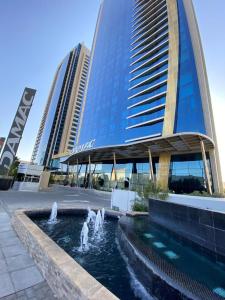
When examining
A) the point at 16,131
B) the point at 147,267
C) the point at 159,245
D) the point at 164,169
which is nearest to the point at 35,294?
the point at 147,267

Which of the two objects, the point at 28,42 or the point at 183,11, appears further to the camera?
A: the point at 183,11

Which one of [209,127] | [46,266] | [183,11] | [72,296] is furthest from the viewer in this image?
[183,11]

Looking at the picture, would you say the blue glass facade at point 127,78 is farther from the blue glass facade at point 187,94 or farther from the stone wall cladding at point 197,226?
the stone wall cladding at point 197,226

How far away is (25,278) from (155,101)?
27.9 meters

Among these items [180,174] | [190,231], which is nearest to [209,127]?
[180,174]

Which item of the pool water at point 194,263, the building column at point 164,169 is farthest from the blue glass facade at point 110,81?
the pool water at point 194,263

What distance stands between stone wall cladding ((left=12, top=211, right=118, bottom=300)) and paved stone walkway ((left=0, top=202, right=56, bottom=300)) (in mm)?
139

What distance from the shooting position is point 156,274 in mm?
3875

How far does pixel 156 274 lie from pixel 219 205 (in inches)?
251

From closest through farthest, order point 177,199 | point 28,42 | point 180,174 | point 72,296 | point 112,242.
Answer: point 72,296
point 112,242
point 177,199
point 28,42
point 180,174

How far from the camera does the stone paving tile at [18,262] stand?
4.03 m

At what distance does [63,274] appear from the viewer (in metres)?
3.06

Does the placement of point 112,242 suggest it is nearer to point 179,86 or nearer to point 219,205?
point 219,205

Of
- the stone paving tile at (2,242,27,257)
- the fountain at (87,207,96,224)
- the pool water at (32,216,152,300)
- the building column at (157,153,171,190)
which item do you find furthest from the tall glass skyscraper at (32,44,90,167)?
the stone paving tile at (2,242,27,257)
